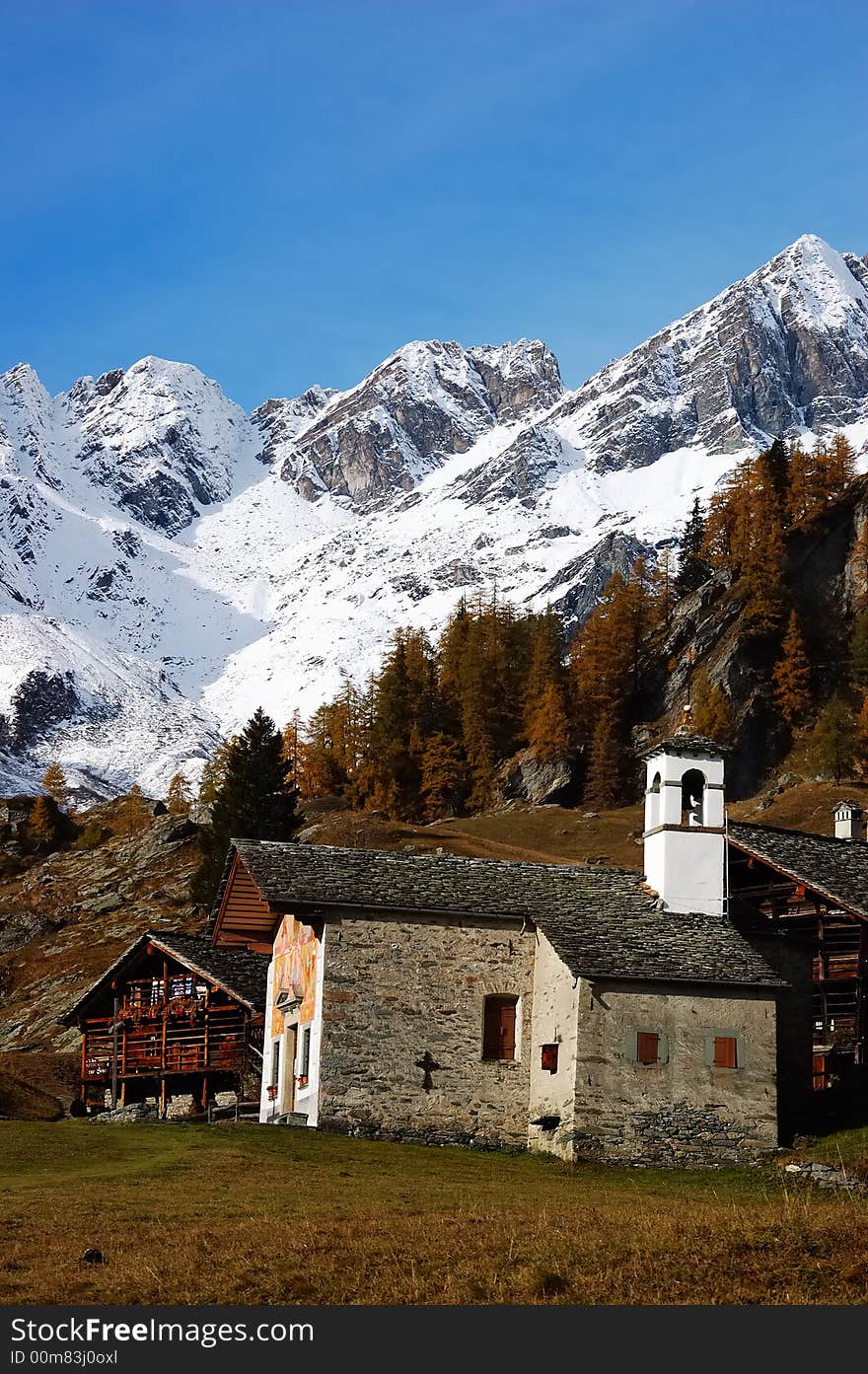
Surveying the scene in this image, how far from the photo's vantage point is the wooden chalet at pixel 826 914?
42625 millimetres

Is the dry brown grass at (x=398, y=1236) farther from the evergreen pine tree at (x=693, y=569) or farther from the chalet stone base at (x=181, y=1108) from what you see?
the evergreen pine tree at (x=693, y=569)

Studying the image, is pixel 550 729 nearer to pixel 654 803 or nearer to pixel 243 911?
pixel 243 911

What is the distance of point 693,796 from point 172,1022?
2153 cm

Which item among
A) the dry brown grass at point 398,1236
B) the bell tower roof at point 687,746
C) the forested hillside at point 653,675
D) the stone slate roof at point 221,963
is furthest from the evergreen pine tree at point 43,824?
the dry brown grass at point 398,1236

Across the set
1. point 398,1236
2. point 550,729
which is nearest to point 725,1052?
point 398,1236

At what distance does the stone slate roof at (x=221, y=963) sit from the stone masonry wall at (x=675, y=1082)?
16792 mm

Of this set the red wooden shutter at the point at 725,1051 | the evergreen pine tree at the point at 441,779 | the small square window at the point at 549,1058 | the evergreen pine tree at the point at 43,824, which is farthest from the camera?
the evergreen pine tree at the point at 43,824

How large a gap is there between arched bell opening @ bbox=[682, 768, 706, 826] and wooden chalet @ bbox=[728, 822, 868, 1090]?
2422 mm

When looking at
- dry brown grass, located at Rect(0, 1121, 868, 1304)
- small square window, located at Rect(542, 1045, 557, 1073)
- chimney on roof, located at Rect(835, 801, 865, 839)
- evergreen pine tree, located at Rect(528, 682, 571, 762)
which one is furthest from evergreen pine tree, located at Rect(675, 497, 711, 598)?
dry brown grass, located at Rect(0, 1121, 868, 1304)

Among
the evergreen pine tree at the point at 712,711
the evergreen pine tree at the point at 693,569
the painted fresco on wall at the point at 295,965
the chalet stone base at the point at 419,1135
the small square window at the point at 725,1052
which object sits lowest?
the chalet stone base at the point at 419,1135

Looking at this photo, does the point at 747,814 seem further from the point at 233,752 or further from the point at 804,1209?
the point at 804,1209

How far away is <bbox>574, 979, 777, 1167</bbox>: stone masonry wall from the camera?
34.6m

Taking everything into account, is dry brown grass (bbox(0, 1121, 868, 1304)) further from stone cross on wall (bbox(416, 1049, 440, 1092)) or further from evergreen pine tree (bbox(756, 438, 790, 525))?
evergreen pine tree (bbox(756, 438, 790, 525))

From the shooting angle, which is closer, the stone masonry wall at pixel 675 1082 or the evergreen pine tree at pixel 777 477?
the stone masonry wall at pixel 675 1082
